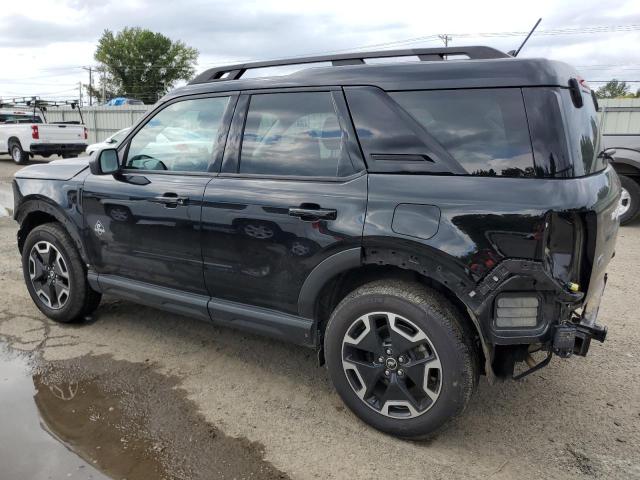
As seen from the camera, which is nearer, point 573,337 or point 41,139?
point 573,337

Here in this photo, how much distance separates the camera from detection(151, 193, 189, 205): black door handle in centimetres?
327

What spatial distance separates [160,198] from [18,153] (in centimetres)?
1649

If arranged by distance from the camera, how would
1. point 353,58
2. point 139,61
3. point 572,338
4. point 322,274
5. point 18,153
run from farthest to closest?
point 139,61 → point 18,153 → point 353,58 → point 322,274 → point 572,338

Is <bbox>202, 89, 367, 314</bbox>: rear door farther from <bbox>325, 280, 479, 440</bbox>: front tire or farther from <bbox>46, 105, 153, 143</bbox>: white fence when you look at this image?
<bbox>46, 105, 153, 143</bbox>: white fence

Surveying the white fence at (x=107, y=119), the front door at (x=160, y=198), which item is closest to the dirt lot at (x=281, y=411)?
the front door at (x=160, y=198)

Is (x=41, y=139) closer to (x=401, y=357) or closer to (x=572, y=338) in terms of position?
(x=401, y=357)

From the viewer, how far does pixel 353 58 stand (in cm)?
298

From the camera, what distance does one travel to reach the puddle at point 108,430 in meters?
2.55

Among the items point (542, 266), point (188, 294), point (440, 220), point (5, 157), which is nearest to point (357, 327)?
point (440, 220)

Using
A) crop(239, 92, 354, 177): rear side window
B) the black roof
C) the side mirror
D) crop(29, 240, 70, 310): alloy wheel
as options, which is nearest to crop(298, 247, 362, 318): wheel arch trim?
crop(239, 92, 354, 177): rear side window

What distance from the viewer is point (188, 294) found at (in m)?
3.44

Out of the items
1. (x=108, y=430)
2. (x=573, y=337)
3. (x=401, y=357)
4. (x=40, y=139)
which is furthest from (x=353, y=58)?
(x=40, y=139)

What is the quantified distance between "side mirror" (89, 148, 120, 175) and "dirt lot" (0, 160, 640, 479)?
4.30 feet

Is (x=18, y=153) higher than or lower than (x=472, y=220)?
lower
